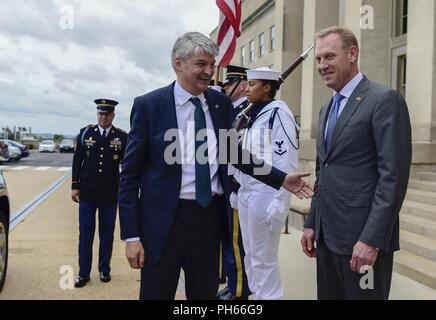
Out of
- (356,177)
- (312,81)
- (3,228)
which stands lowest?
(3,228)

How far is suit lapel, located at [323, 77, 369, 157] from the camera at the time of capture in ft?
7.85

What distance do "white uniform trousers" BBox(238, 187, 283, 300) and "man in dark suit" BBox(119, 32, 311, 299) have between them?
1.24 meters

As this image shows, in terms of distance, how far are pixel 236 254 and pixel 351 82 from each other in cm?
214

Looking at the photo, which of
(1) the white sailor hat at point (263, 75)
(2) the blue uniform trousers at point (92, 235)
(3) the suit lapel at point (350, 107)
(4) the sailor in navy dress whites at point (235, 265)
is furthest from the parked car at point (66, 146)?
(3) the suit lapel at point (350, 107)

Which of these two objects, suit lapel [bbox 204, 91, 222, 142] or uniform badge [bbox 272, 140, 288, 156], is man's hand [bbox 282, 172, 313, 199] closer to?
suit lapel [bbox 204, 91, 222, 142]

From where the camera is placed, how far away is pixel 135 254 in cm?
232

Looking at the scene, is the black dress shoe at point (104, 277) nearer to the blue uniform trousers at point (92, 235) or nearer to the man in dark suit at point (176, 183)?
the blue uniform trousers at point (92, 235)

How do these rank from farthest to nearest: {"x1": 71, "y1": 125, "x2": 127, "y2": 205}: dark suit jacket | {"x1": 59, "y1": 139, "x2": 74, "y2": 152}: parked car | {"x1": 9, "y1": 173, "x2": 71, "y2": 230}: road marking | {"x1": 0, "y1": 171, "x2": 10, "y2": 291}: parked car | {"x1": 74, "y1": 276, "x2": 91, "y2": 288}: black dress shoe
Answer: {"x1": 59, "y1": 139, "x2": 74, "y2": 152}: parked car, {"x1": 9, "y1": 173, "x2": 71, "y2": 230}: road marking, {"x1": 71, "y1": 125, "x2": 127, "y2": 205}: dark suit jacket, {"x1": 74, "y1": 276, "x2": 91, "y2": 288}: black dress shoe, {"x1": 0, "y1": 171, "x2": 10, "y2": 291}: parked car

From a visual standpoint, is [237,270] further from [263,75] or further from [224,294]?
[263,75]

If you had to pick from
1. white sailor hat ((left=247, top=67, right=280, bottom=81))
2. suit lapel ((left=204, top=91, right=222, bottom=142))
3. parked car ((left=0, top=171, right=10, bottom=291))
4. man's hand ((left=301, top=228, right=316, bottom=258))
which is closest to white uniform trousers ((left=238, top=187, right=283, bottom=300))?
man's hand ((left=301, top=228, right=316, bottom=258))

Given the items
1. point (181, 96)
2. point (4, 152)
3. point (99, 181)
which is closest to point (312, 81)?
point (99, 181)

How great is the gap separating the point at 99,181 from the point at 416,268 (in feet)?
11.4

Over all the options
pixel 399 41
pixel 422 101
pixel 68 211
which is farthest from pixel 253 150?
pixel 399 41

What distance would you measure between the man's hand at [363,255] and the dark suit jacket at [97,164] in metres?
3.21
